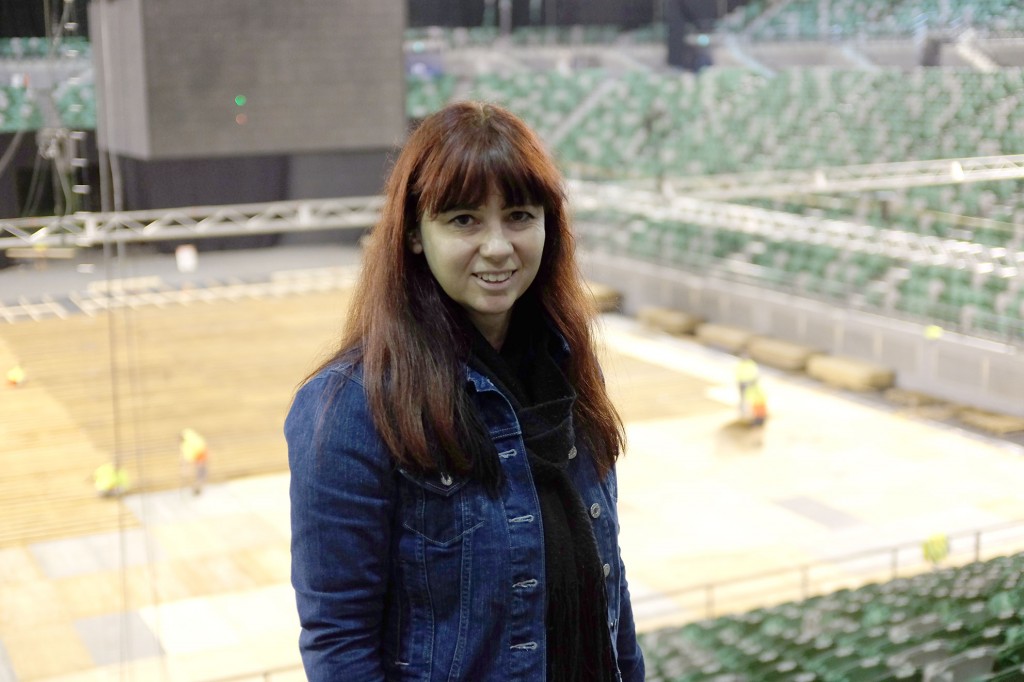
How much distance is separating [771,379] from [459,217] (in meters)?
6.56

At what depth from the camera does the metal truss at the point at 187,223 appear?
9.61ft

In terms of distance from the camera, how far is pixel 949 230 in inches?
249

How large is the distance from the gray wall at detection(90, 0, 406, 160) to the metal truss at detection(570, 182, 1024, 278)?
2700 millimetres

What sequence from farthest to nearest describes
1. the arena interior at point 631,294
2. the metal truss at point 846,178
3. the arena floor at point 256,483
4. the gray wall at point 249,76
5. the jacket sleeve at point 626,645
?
the metal truss at point 846,178 → the gray wall at point 249,76 → the arena floor at point 256,483 → the arena interior at point 631,294 → the jacket sleeve at point 626,645

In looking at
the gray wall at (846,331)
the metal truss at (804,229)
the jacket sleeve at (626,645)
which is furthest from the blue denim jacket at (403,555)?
the metal truss at (804,229)

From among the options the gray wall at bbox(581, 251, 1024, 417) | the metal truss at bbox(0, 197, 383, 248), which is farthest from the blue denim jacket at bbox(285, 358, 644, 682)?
the gray wall at bbox(581, 251, 1024, 417)

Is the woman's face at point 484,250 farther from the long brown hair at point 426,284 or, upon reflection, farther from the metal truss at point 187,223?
the metal truss at point 187,223

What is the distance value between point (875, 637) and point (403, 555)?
8.88 ft

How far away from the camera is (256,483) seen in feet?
17.9

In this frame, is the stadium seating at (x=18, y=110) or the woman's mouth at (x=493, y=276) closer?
the woman's mouth at (x=493, y=276)

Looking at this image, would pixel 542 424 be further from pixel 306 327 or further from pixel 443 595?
pixel 306 327

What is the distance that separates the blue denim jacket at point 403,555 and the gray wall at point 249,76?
238cm

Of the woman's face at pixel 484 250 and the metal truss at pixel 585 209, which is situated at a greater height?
the woman's face at pixel 484 250

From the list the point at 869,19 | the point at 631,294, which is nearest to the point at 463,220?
the point at 869,19
